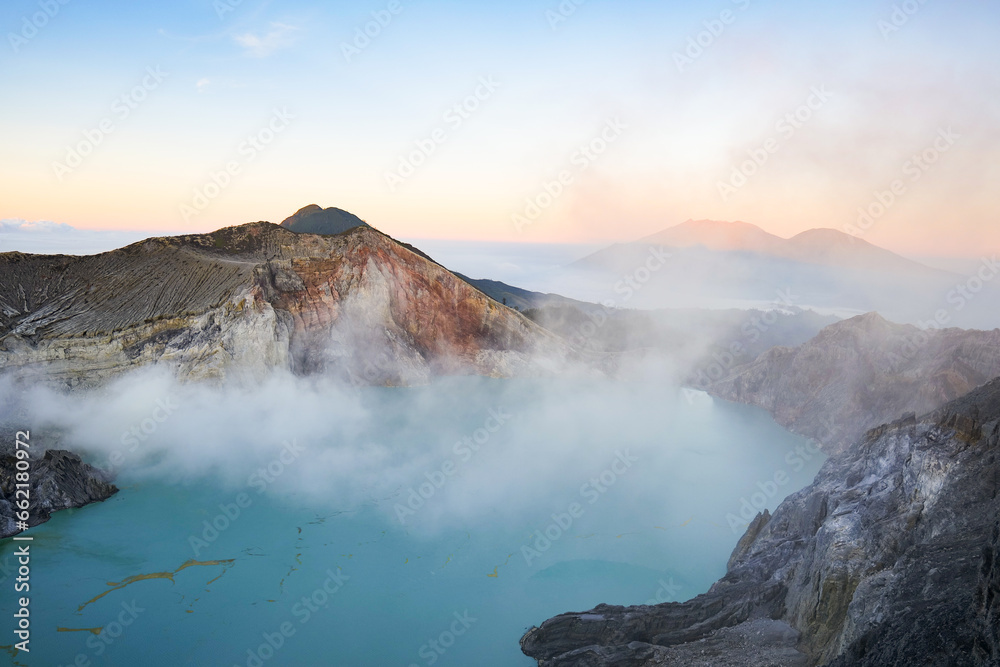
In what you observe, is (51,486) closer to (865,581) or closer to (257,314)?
(257,314)

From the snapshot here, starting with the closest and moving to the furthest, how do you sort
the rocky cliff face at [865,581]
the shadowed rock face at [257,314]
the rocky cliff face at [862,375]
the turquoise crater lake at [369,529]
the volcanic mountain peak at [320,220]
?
the rocky cliff face at [865,581] < the turquoise crater lake at [369,529] < the rocky cliff face at [862,375] < the shadowed rock face at [257,314] < the volcanic mountain peak at [320,220]

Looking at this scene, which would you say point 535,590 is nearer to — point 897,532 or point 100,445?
point 897,532

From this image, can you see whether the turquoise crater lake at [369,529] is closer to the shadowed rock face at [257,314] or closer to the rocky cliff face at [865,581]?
the shadowed rock face at [257,314]

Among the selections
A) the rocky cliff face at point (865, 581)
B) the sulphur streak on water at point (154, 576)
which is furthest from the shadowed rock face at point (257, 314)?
the rocky cliff face at point (865, 581)

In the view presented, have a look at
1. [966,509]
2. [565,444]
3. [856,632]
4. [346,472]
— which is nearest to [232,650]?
Result: [346,472]

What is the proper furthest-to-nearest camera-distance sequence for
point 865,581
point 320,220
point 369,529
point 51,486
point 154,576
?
1. point 320,220
2. point 369,529
3. point 51,486
4. point 154,576
5. point 865,581

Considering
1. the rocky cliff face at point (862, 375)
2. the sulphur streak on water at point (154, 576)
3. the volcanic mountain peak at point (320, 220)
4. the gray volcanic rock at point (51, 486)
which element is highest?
the volcanic mountain peak at point (320, 220)

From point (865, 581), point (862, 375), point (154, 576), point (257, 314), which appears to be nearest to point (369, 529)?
point (154, 576)
